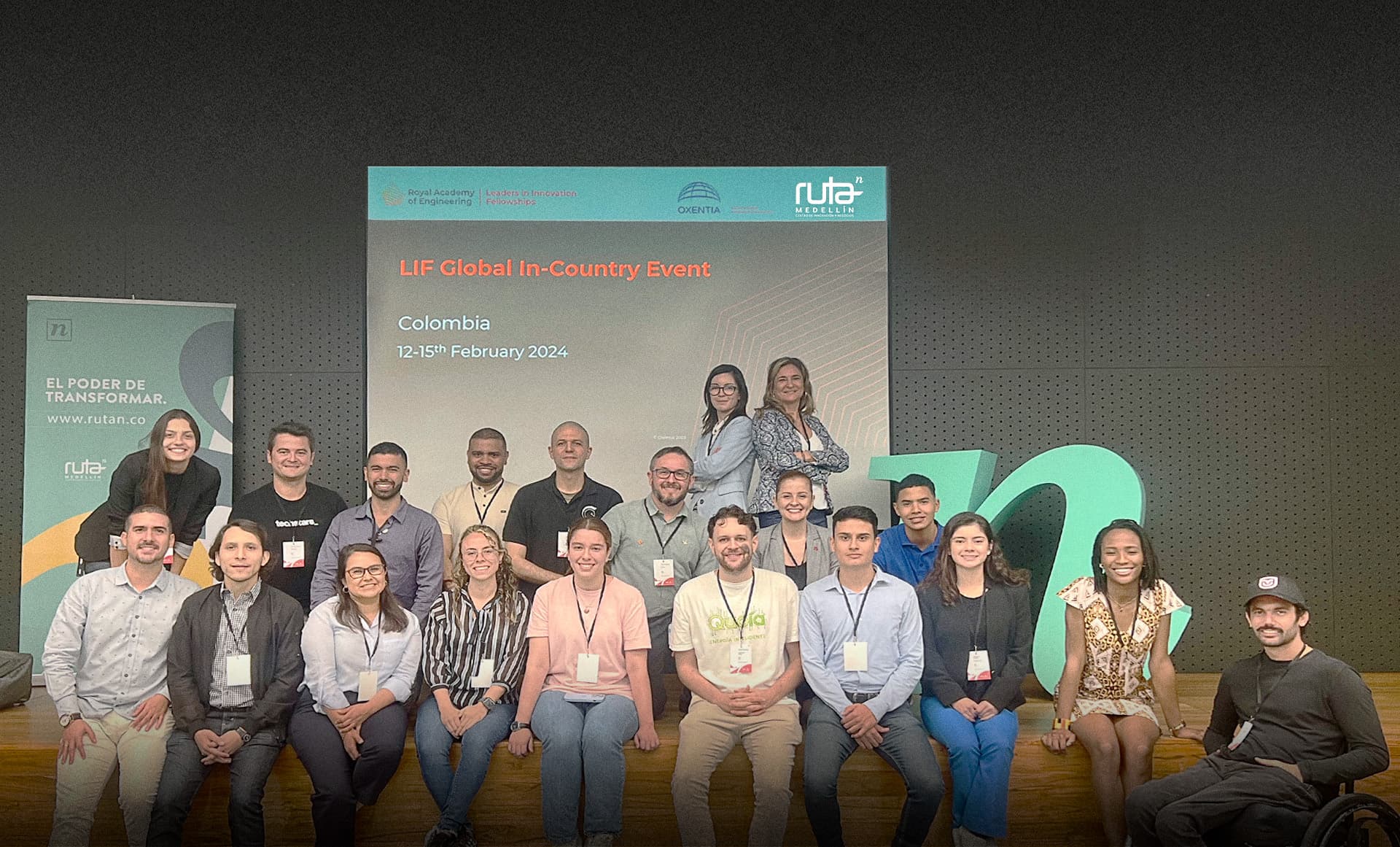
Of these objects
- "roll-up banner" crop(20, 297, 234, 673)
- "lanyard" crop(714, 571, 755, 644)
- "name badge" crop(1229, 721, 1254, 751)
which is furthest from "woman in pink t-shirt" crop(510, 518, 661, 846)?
"roll-up banner" crop(20, 297, 234, 673)

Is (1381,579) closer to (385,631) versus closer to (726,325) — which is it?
(726,325)

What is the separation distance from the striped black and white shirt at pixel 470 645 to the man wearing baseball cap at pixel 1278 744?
6.60ft

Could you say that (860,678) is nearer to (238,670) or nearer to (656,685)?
(656,685)

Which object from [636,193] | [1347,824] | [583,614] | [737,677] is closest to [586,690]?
[583,614]

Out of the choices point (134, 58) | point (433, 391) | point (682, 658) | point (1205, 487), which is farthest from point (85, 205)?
point (1205, 487)

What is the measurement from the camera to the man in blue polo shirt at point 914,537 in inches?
173

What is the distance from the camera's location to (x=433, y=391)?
511cm

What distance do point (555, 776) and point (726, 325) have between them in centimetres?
230

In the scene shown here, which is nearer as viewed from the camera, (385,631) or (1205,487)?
(385,631)

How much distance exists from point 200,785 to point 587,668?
1255 mm

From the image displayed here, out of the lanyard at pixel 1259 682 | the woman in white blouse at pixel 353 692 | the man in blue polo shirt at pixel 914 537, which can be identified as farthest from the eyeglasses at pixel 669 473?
the lanyard at pixel 1259 682

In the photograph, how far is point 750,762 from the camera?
371 centimetres

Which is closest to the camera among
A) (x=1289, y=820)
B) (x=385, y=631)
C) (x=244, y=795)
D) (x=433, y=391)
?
(x=1289, y=820)

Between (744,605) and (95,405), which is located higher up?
(95,405)
